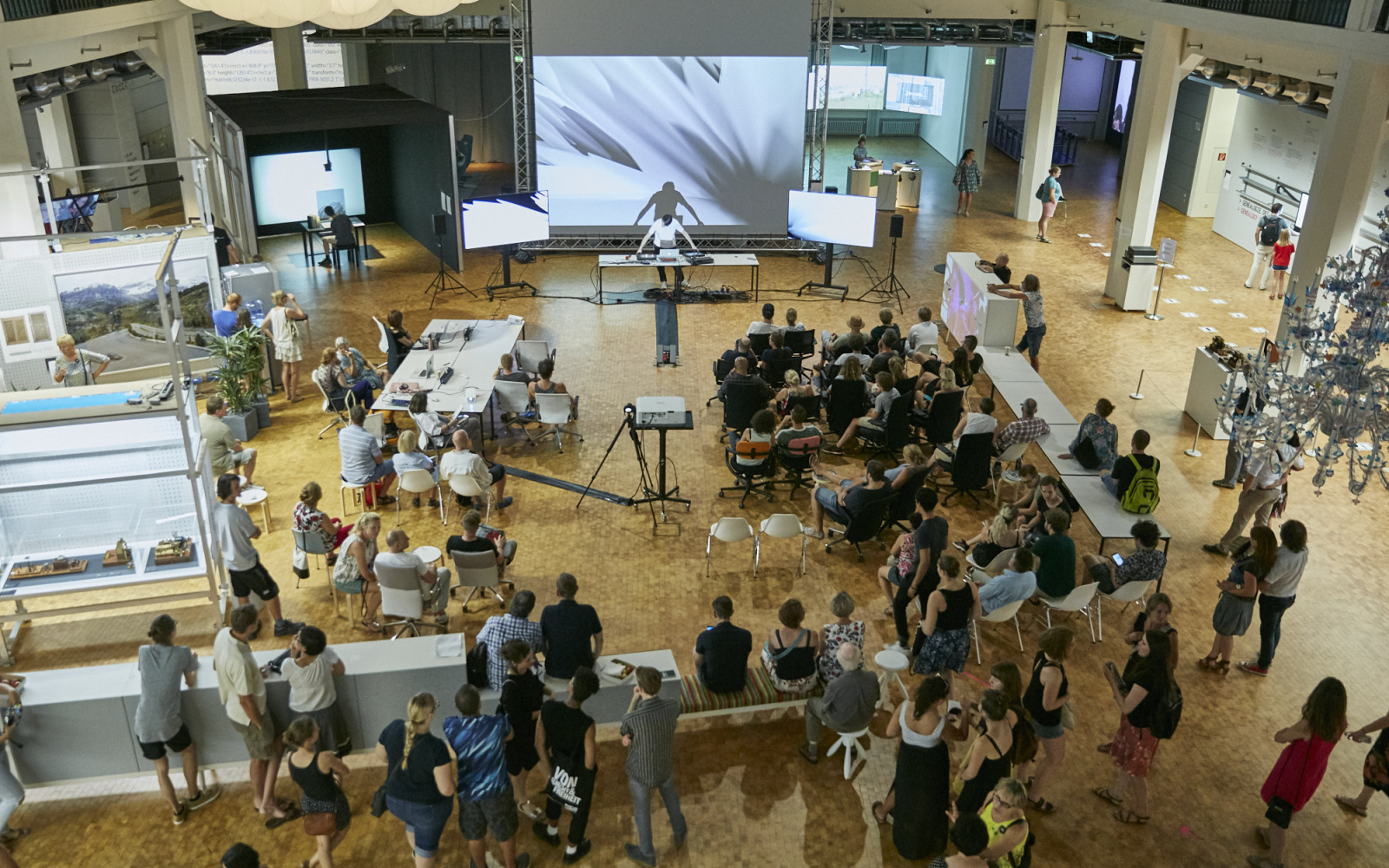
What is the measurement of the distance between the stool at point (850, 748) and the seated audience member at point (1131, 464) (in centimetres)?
323

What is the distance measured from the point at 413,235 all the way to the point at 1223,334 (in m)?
12.5

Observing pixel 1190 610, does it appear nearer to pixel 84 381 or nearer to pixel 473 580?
pixel 473 580

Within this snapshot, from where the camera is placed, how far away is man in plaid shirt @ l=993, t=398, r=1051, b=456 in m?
9.17

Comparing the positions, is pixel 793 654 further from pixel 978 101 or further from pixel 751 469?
pixel 978 101

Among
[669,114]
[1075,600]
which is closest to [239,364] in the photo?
[1075,600]

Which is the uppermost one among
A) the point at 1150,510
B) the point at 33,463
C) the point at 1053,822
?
the point at 33,463

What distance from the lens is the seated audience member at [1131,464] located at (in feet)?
26.6

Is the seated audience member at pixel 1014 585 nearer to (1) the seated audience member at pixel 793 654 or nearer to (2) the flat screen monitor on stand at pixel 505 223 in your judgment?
(1) the seated audience member at pixel 793 654

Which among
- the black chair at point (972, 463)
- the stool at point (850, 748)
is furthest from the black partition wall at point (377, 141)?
the stool at point (850, 748)

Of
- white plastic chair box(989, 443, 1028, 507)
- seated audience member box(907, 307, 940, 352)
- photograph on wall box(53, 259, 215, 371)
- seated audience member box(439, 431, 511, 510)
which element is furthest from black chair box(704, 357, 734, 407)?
photograph on wall box(53, 259, 215, 371)

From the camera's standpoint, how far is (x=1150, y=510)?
8219 mm

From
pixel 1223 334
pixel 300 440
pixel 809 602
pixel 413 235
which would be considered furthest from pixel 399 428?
pixel 1223 334

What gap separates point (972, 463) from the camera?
9.24 metres

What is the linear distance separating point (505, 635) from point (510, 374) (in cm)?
456
